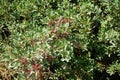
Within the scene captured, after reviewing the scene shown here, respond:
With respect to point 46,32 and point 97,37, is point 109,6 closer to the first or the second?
point 97,37

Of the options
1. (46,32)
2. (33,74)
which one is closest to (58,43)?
(46,32)

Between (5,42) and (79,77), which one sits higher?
(5,42)

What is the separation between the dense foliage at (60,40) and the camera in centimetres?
393

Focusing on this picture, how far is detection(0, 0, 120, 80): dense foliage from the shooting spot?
393cm

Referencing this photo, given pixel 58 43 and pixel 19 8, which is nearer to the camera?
pixel 58 43

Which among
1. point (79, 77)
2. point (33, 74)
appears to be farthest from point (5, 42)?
point (79, 77)

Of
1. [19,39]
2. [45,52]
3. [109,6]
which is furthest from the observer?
[109,6]

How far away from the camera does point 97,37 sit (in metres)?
4.48

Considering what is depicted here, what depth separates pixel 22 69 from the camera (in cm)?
398

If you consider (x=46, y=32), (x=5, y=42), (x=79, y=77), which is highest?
(x=46, y=32)

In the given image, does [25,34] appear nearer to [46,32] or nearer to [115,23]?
[46,32]

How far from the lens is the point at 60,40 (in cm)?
395

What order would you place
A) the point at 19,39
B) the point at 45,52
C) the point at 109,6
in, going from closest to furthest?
the point at 45,52 < the point at 19,39 < the point at 109,6

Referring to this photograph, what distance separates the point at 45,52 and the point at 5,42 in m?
0.98
